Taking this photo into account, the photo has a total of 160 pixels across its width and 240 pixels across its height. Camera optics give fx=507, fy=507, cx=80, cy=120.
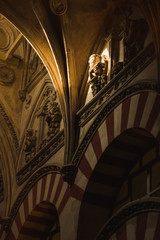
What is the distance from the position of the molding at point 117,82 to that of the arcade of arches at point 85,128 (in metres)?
0.02

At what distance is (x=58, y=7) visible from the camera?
25.7ft

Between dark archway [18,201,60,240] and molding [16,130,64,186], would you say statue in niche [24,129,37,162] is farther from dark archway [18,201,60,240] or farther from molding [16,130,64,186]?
dark archway [18,201,60,240]

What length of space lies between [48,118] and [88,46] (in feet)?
5.02

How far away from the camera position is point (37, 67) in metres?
10.2

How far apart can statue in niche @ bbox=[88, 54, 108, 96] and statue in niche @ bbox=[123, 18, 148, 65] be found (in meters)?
0.62

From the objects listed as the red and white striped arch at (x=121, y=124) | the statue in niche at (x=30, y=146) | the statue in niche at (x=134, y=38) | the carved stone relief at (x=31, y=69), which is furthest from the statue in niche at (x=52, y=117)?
the statue in niche at (x=134, y=38)

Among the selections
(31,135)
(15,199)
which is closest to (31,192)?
(15,199)

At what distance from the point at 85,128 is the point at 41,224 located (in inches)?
79.0

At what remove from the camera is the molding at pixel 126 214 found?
5836mm

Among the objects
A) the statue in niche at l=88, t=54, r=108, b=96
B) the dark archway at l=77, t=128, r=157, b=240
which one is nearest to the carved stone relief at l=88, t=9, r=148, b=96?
the statue in niche at l=88, t=54, r=108, b=96

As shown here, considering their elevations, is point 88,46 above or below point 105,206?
above

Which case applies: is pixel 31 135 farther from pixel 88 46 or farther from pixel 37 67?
pixel 88 46

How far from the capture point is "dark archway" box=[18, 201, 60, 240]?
841cm

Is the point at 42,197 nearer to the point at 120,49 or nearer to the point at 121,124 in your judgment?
the point at 121,124
